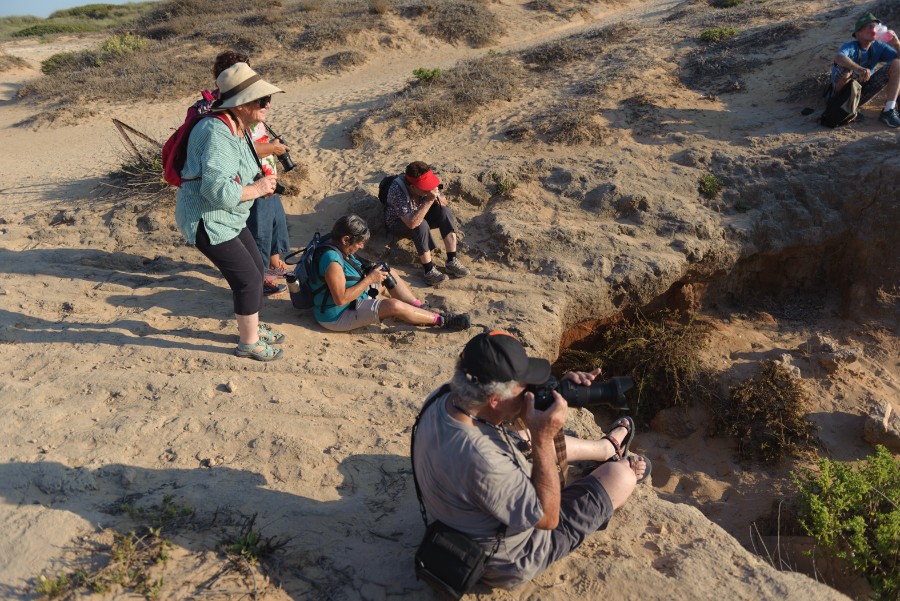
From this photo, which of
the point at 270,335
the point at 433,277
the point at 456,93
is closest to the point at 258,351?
the point at 270,335

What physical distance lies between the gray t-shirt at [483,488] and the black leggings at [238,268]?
207cm

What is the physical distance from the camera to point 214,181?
3.84m

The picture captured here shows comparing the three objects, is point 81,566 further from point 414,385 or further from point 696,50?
point 696,50

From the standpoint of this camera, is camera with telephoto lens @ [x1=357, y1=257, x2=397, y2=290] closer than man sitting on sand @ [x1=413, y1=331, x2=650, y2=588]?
No

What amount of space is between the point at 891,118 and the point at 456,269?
5.17 metres

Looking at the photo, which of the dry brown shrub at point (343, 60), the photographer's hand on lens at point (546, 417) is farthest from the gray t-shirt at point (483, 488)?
the dry brown shrub at point (343, 60)

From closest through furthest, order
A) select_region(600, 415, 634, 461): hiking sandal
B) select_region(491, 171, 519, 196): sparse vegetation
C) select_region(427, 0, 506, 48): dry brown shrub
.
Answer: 1. select_region(600, 415, 634, 461): hiking sandal
2. select_region(491, 171, 519, 196): sparse vegetation
3. select_region(427, 0, 506, 48): dry brown shrub

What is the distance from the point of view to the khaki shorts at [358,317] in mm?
4941

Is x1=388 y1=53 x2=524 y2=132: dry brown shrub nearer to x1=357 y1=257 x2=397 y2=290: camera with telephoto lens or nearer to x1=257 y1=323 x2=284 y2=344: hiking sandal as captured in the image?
x1=357 y1=257 x2=397 y2=290: camera with telephoto lens

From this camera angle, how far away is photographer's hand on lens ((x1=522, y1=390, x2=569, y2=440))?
255cm

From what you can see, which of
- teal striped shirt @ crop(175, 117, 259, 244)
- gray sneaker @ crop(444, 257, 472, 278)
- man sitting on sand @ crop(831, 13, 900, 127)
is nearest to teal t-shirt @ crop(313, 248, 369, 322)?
teal striped shirt @ crop(175, 117, 259, 244)

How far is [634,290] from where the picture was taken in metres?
5.77

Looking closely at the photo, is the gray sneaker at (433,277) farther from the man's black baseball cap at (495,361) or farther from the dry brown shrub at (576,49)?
the dry brown shrub at (576,49)

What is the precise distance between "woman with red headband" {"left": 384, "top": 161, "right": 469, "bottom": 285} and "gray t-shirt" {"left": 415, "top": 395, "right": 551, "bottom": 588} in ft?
10.3
